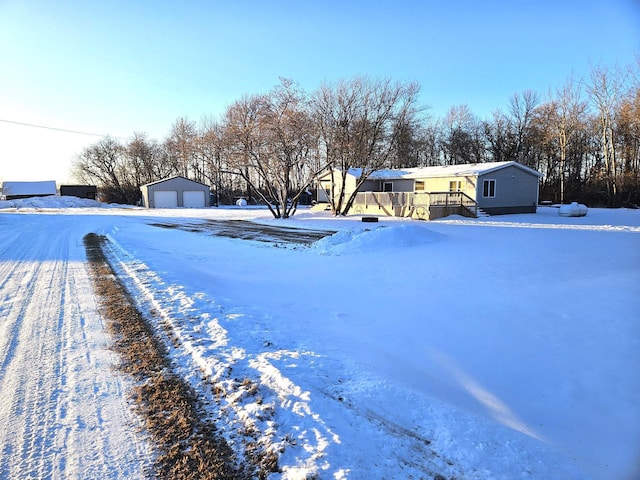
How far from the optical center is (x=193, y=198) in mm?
46438

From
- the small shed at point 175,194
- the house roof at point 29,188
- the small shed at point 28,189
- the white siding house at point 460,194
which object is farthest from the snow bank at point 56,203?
the white siding house at point 460,194

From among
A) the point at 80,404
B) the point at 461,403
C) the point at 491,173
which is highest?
the point at 491,173

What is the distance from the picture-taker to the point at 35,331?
15.5 ft

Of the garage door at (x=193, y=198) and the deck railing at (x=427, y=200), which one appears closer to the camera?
the deck railing at (x=427, y=200)

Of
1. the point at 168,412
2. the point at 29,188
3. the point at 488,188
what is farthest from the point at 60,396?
the point at 29,188

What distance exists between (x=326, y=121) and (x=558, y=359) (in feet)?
75.1

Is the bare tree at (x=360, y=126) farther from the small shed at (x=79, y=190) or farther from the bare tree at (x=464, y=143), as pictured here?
the small shed at (x=79, y=190)

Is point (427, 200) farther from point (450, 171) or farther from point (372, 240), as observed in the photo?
point (372, 240)

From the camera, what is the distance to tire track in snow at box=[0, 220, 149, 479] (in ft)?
8.23

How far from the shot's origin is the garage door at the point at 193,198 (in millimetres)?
45938

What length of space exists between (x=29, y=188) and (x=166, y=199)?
35468 mm

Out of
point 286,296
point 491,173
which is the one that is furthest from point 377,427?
point 491,173

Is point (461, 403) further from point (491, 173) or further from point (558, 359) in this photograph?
point (491, 173)

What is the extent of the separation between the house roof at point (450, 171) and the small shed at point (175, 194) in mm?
21697
